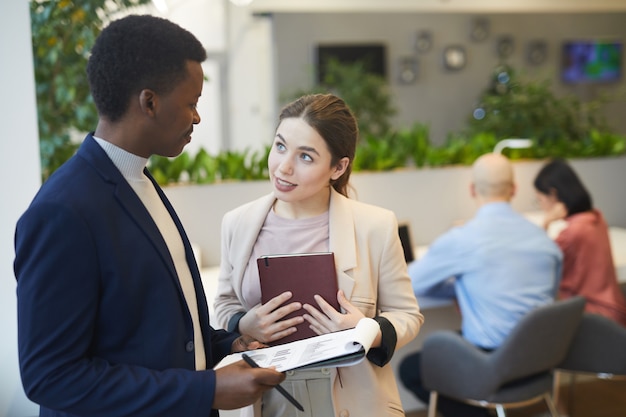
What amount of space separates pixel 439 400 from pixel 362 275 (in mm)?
1768

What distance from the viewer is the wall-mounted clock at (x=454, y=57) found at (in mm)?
8555

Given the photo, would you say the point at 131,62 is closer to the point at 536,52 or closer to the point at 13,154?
the point at 13,154

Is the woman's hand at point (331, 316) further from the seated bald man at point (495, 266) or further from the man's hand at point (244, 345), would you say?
the seated bald man at point (495, 266)

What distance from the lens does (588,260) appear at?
3127 mm

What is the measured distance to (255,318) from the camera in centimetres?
139

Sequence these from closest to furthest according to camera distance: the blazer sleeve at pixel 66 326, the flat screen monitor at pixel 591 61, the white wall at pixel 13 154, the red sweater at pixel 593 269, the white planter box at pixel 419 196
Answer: the blazer sleeve at pixel 66 326, the white wall at pixel 13 154, the red sweater at pixel 593 269, the white planter box at pixel 419 196, the flat screen monitor at pixel 591 61

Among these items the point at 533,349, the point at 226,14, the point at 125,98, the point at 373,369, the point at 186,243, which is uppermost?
the point at 226,14

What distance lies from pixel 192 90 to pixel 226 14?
6.69m

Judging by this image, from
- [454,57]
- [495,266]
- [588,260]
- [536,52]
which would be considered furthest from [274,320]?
[536,52]

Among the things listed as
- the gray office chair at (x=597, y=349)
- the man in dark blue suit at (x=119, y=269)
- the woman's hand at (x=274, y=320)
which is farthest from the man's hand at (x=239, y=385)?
the gray office chair at (x=597, y=349)

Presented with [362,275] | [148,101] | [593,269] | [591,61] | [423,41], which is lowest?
[593,269]

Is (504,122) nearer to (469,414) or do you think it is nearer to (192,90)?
(469,414)

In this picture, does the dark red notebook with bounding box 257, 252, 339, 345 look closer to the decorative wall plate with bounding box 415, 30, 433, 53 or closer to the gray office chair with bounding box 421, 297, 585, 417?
the gray office chair with bounding box 421, 297, 585, 417

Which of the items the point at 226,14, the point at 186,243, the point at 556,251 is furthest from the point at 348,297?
the point at 226,14
